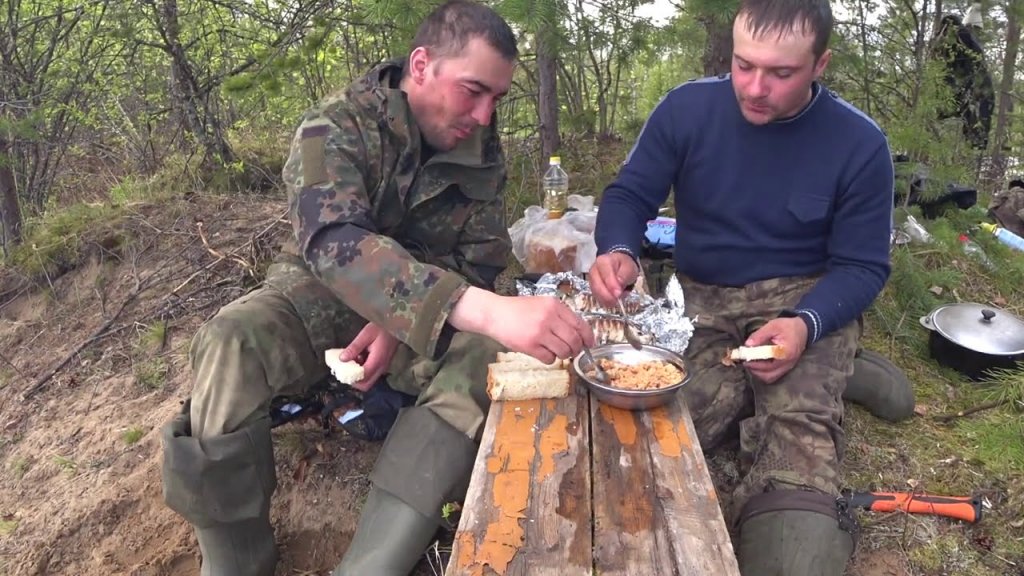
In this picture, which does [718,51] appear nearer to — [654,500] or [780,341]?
[780,341]

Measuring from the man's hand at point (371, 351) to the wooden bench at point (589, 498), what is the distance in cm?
46

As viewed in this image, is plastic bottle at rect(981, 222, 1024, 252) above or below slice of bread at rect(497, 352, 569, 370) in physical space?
below

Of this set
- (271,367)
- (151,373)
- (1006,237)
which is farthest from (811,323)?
(1006,237)

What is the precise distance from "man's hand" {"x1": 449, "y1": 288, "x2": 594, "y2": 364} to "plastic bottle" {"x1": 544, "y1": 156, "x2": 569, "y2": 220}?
2186mm

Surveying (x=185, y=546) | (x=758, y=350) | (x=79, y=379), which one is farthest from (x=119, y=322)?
(x=758, y=350)

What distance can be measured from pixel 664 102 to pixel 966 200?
11.1 feet

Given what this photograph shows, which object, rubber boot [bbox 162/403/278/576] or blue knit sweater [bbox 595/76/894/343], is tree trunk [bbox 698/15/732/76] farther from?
rubber boot [bbox 162/403/278/576]

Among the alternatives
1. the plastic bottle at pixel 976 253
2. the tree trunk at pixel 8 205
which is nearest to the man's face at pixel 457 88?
the plastic bottle at pixel 976 253

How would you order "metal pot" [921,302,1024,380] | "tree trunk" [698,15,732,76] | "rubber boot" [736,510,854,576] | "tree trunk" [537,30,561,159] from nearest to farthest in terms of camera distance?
"rubber boot" [736,510,854,576]
"metal pot" [921,302,1024,380]
"tree trunk" [698,15,732,76]
"tree trunk" [537,30,561,159]

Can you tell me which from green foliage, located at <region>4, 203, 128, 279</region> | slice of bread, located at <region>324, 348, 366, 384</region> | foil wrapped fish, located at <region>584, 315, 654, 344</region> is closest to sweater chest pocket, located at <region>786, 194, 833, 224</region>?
foil wrapped fish, located at <region>584, 315, 654, 344</region>

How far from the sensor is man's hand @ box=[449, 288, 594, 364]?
1705mm

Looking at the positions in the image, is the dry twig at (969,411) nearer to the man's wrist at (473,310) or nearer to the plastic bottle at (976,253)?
the plastic bottle at (976,253)

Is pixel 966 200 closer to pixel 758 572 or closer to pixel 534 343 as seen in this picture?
pixel 758 572

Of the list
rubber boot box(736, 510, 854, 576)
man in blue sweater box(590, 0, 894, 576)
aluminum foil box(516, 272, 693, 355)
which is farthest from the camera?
aluminum foil box(516, 272, 693, 355)
